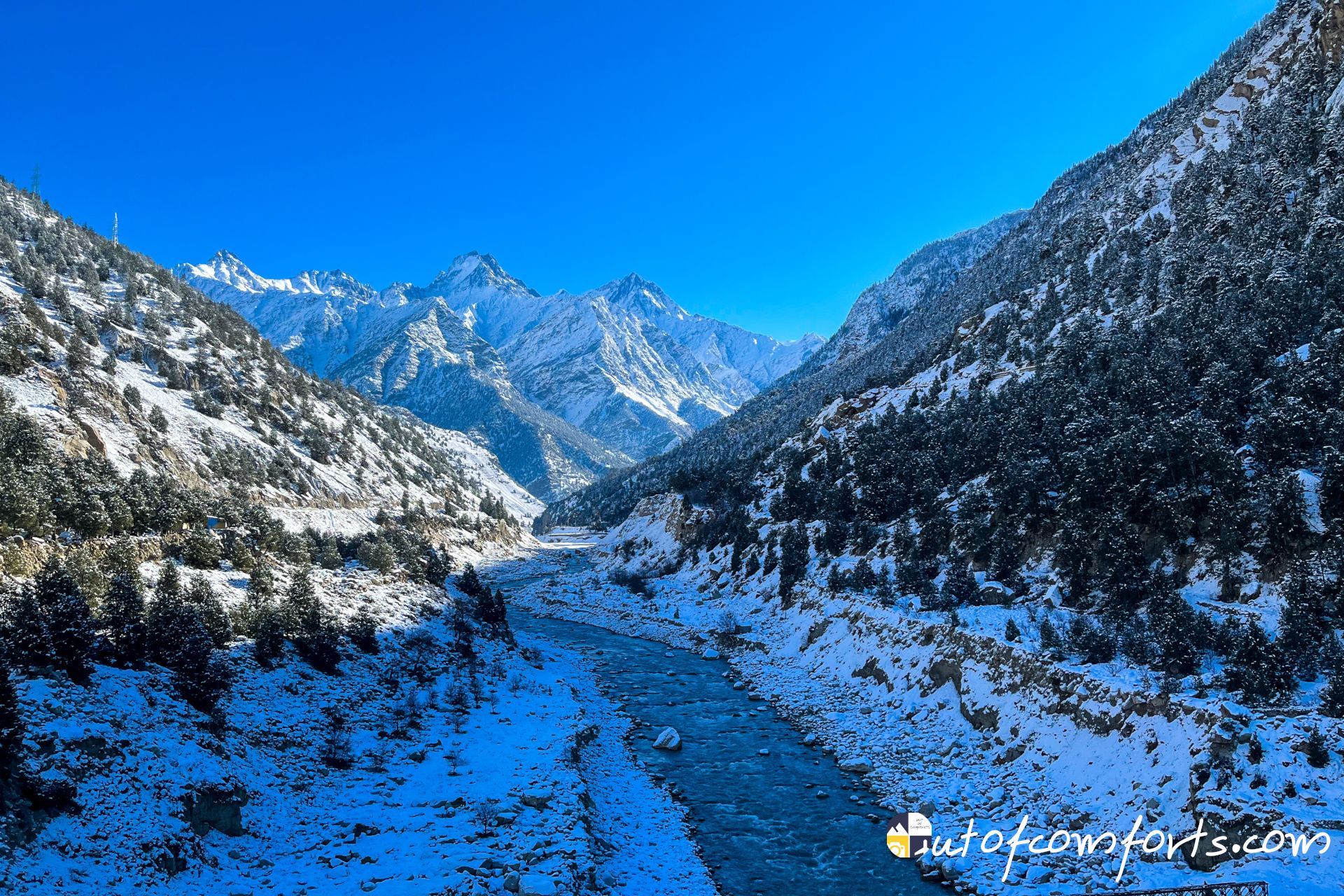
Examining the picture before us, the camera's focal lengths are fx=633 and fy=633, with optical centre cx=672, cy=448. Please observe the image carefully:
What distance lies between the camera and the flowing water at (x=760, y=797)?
1845cm

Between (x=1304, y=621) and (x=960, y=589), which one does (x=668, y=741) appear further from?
(x=1304, y=621)

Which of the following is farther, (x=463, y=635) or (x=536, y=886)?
(x=463, y=635)

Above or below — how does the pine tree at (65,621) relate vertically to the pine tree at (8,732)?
above

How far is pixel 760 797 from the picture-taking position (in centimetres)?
2367

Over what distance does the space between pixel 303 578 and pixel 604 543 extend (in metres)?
95.1

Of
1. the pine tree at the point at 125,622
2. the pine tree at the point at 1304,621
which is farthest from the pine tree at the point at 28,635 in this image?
the pine tree at the point at 1304,621

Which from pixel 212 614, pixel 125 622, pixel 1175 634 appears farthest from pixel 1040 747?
pixel 212 614

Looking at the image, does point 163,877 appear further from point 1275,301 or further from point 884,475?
point 1275,301

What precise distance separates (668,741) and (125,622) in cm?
2081

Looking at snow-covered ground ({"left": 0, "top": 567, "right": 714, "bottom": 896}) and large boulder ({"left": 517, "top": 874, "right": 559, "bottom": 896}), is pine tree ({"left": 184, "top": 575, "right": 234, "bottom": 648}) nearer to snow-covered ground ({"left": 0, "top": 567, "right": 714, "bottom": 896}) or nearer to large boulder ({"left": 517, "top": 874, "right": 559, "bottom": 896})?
snow-covered ground ({"left": 0, "top": 567, "right": 714, "bottom": 896})

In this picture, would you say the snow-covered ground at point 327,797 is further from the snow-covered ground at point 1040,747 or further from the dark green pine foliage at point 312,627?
the snow-covered ground at point 1040,747

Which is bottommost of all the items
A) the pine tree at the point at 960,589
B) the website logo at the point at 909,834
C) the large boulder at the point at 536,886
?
the website logo at the point at 909,834

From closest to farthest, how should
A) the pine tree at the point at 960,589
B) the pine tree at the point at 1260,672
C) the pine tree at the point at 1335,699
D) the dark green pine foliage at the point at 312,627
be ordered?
the pine tree at the point at 1335,699
the pine tree at the point at 1260,672
the dark green pine foliage at the point at 312,627
the pine tree at the point at 960,589

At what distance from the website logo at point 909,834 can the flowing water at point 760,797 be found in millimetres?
281
